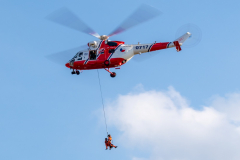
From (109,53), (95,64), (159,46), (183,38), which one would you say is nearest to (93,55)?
(95,64)

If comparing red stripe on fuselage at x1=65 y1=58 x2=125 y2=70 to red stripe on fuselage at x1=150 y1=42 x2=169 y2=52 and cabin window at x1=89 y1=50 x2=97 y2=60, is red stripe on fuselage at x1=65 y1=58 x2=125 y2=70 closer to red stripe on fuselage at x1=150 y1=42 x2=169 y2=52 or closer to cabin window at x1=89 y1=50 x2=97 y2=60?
cabin window at x1=89 y1=50 x2=97 y2=60

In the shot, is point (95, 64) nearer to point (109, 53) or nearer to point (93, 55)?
point (93, 55)

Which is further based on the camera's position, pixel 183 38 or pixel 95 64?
pixel 95 64

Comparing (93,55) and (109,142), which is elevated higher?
(93,55)

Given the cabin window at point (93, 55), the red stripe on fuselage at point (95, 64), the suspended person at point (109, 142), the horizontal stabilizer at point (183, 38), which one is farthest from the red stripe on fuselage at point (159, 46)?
the suspended person at point (109, 142)

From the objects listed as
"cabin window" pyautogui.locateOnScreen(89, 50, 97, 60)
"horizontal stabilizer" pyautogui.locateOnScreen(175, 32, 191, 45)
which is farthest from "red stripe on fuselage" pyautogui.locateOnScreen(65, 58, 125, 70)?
"horizontal stabilizer" pyautogui.locateOnScreen(175, 32, 191, 45)

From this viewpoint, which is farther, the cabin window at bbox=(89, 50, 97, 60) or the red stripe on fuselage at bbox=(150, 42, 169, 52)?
the cabin window at bbox=(89, 50, 97, 60)

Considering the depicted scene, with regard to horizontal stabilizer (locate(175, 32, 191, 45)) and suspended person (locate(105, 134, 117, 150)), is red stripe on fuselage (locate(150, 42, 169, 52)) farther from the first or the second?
suspended person (locate(105, 134, 117, 150))

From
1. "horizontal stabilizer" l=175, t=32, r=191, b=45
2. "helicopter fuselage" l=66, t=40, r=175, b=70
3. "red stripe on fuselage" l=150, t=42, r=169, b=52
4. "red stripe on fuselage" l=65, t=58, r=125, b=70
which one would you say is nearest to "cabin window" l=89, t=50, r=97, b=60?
"helicopter fuselage" l=66, t=40, r=175, b=70

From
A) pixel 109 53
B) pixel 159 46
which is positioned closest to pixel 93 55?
pixel 109 53

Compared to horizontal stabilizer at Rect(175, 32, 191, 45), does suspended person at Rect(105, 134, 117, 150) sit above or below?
below

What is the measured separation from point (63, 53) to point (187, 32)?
394 inches

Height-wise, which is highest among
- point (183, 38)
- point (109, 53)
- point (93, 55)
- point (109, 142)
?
point (93, 55)

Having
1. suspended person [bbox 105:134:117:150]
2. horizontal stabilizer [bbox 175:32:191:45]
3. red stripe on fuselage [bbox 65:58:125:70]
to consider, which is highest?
horizontal stabilizer [bbox 175:32:191:45]
